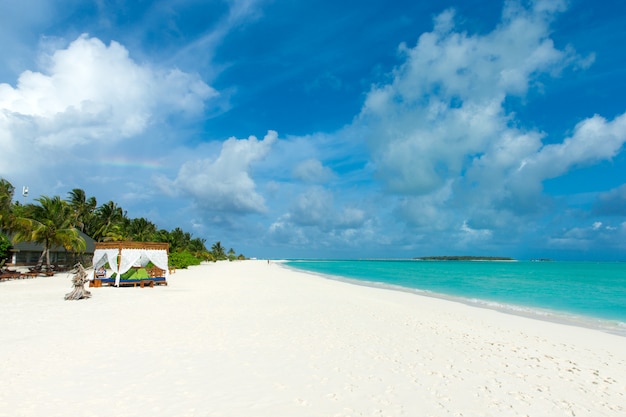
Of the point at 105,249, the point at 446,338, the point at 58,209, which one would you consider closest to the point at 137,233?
the point at 58,209

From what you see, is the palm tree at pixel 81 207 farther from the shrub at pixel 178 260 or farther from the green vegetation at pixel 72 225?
the shrub at pixel 178 260

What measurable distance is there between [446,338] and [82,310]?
1161 cm

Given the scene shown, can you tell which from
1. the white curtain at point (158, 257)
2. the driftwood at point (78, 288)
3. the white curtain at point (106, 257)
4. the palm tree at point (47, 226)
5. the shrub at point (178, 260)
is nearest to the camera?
the driftwood at point (78, 288)

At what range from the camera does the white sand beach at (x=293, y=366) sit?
5.00m

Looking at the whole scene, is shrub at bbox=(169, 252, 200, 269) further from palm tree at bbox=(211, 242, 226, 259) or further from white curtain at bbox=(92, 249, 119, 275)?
palm tree at bbox=(211, 242, 226, 259)

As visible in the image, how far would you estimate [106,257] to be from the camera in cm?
2247

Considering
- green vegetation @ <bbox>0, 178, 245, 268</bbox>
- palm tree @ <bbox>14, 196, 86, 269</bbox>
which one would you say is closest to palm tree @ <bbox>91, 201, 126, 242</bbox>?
green vegetation @ <bbox>0, 178, 245, 268</bbox>

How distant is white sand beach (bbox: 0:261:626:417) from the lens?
4996mm

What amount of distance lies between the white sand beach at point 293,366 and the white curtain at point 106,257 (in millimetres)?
9102

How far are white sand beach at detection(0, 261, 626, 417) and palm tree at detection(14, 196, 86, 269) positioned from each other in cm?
1969

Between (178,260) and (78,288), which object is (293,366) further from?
(178,260)

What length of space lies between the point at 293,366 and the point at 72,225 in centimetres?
4556

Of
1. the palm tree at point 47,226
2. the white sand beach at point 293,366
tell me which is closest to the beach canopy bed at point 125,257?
the white sand beach at point 293,366

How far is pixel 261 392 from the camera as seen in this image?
5.41 m
